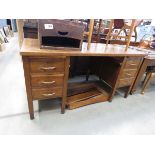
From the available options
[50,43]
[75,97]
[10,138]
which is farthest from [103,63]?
[10,138]

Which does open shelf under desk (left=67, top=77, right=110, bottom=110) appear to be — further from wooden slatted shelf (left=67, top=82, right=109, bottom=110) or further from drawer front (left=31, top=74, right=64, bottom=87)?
drawer front (left=31, top=74, right=64, bottom=87)

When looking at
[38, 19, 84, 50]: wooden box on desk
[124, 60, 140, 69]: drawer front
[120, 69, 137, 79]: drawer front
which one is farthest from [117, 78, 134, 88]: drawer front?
[38, 19, 84, 50]: wooden box on desk

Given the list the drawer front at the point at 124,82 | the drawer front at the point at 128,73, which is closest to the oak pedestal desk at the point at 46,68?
the drawer front at the point at 128,73

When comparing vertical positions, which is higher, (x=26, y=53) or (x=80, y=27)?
(x=80, y=27)

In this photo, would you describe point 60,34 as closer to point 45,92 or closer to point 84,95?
point 45,92

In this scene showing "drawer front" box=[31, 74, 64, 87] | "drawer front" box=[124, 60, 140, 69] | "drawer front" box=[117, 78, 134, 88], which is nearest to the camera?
"drawer front" box=[31, 74, 64, 87]

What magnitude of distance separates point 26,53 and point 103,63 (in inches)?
55.6

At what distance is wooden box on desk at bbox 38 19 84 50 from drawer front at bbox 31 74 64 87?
30cm

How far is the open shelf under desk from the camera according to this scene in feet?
5.96

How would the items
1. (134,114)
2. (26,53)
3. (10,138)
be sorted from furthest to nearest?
(134,114) → (10,138) → (26,53)

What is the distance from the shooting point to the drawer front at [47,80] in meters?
1.30

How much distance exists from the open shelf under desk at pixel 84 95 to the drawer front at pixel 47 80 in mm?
486

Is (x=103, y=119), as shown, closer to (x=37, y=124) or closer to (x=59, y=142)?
(x=59, y=142)

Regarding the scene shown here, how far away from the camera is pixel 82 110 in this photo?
1.78 metres
